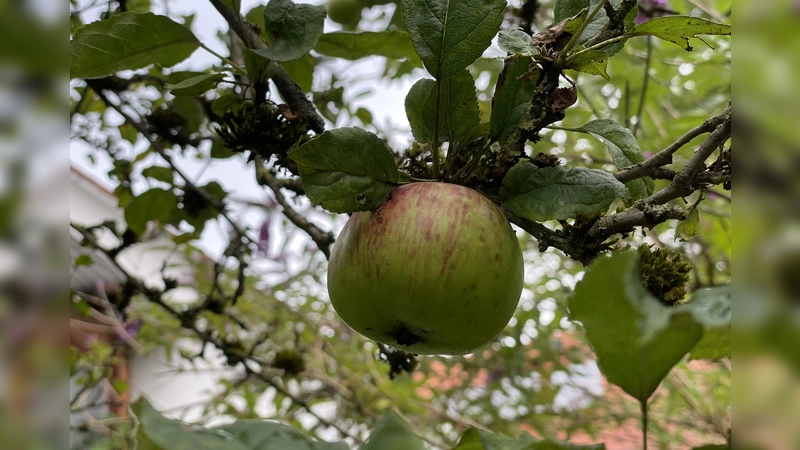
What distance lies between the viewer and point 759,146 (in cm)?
12

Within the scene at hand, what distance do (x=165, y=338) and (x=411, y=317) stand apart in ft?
5.58

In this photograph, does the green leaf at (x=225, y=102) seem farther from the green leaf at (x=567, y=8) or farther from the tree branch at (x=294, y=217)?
the green leaf at (x=567, y=8)

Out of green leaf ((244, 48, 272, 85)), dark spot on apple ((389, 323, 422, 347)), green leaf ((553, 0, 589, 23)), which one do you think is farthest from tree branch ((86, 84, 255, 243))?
green leaf ((553, 0, 589, 23))

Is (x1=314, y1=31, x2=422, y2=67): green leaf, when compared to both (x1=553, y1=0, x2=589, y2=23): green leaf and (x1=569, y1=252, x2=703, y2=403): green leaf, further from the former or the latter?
(x1=569, y1=252, x2=703, y2=403): green leaf

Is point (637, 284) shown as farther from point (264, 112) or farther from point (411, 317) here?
point (264, 112)

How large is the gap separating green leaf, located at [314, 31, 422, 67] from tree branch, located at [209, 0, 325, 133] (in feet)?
0.31

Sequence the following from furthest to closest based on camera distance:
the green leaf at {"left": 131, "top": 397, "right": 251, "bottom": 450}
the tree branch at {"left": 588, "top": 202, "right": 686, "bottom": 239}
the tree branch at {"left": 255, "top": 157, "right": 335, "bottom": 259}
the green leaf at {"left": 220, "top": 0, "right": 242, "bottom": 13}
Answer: the tree branch at {"left": 255, "top": 157, "right": 335, "bottom": 259}, the green leaf at {"left": 220, "top": 0, "right": 242, "bottom": 13}, the tree branch at {"left": 588, "top": 202, "right": 686, "bottom": 239}, the green leaf at {"left": 131, "top": 397, "right": 251, "bottom": 450}

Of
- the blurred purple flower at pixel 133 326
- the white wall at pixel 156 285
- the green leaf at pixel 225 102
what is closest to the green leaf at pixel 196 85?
the green leaf at pixel 225 102

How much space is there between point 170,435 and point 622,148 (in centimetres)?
45

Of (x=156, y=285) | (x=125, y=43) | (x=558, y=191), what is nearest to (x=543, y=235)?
(x=558, y=191)

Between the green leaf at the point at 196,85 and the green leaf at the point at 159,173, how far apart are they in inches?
17.5

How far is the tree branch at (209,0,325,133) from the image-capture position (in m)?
0.59

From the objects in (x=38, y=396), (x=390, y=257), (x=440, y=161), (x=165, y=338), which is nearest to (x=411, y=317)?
(x=390, y=257)

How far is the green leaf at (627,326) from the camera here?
231 mm
